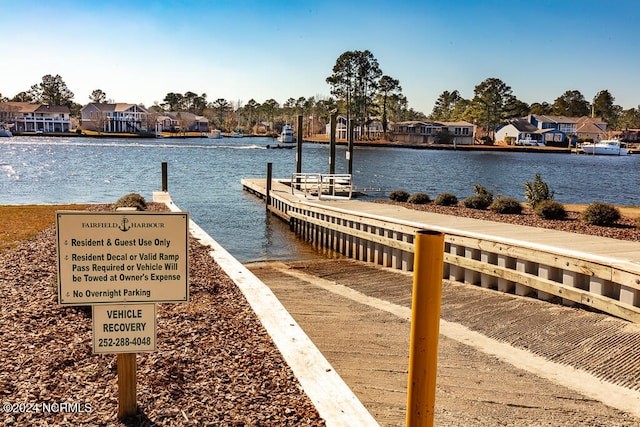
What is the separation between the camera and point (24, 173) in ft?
163

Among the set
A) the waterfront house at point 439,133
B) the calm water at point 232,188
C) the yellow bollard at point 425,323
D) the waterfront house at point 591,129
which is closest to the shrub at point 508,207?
the calm water at point 232,188

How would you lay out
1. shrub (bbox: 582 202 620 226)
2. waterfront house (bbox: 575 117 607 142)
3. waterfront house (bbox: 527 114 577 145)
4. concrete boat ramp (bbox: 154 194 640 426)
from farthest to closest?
waterfront house (bbox: 575 117 607 142) < waterfront house (bbox: 527 114 577 145) < shrub (bbox: 582 202 620 226) < concrete boat ramp (bbox: 154 194 640 426)

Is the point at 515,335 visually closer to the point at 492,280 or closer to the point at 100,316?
the point at 492,280

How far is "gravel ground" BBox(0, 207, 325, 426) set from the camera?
4.34 m

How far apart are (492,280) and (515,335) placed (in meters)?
2.97

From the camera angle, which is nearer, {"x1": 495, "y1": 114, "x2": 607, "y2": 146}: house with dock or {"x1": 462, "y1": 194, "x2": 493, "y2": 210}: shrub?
{"x1": 462, "y1": 194, "x2": 493, "y2": 210}: shrub

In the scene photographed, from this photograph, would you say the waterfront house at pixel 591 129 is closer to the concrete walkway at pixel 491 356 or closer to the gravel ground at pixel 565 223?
the gravel ground at pixel 565 223

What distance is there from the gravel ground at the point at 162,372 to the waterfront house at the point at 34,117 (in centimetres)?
15677

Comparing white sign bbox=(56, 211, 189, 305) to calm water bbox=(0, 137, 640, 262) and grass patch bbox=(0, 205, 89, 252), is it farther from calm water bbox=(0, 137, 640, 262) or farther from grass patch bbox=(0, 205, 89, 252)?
calm water bbox=(0, 137, 640, 262)

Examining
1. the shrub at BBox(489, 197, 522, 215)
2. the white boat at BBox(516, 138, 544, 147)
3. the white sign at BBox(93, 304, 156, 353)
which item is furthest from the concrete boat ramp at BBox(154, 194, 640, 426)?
the white boat at BBox(516, 138, 544, 147)

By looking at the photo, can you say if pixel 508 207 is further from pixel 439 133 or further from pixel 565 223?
pixel 439 133

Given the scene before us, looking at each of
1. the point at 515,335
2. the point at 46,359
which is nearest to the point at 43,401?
the point at 46,359

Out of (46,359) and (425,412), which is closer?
(425,412)

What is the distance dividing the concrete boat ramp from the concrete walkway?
1 cm
